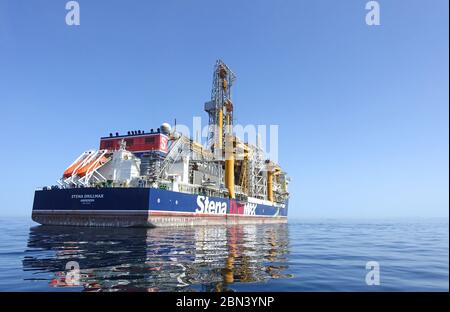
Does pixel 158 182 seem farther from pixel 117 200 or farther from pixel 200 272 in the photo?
pixel 200 272

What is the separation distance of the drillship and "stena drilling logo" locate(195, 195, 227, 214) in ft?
0.21

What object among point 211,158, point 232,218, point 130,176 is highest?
point 211,158

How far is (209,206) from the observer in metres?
43.9

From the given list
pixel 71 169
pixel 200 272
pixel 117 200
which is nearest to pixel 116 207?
pixel 117 200

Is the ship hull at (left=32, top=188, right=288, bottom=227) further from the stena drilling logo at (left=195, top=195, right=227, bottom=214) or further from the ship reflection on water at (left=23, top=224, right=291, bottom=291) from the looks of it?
the ship reflection on water at (left=23, top=224, right=291, bottom=291)

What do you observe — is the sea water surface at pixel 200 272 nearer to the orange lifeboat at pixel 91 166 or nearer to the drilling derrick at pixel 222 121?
the orange lifeboat at pixel 91 166

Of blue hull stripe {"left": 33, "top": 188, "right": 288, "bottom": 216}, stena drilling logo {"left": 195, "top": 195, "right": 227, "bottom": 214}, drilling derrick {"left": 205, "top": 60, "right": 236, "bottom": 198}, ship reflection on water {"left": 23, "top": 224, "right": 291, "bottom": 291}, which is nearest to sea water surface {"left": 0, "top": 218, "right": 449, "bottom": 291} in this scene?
ship reflection on water {"left": 23, "top": 224, "right": 291, "bottom": 291}

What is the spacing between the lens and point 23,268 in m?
11.6

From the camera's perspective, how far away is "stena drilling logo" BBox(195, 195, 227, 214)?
4125 centimetres

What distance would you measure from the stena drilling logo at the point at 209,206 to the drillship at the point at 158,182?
6cm
